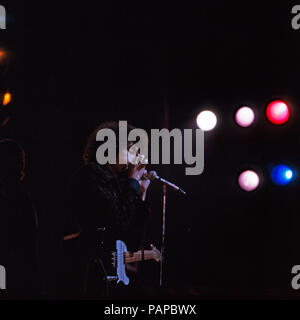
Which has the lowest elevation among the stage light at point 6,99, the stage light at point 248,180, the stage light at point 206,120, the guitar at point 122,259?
the guitar at point 122,259

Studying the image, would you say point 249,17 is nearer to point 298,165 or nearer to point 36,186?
point 298,165

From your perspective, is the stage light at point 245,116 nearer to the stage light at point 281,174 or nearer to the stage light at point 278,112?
the stage light at point 278,112

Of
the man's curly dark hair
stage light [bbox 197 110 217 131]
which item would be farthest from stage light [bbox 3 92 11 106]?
stage light [bbox 197 110 217 131]

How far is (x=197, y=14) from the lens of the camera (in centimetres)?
254

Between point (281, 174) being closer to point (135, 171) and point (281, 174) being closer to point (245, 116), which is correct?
point (245, 116)

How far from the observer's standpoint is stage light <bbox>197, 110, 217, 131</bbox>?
8.48ft

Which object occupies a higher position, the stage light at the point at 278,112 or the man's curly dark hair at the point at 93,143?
the stage light at the point at 278,112

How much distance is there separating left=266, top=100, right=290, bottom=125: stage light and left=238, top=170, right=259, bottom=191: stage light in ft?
1.21

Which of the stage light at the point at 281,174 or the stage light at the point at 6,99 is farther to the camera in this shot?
the stage light at the point at 281,174

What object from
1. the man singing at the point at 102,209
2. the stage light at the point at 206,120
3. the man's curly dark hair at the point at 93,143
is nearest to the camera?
the man singing at the point at 102,209

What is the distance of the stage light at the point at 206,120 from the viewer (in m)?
2.59

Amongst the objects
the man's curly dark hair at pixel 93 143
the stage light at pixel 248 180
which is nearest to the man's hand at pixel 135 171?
the man's curly dark hair at pixel 93 143

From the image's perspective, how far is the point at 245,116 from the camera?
2541mm

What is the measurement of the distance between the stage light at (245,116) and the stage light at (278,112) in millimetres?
108
